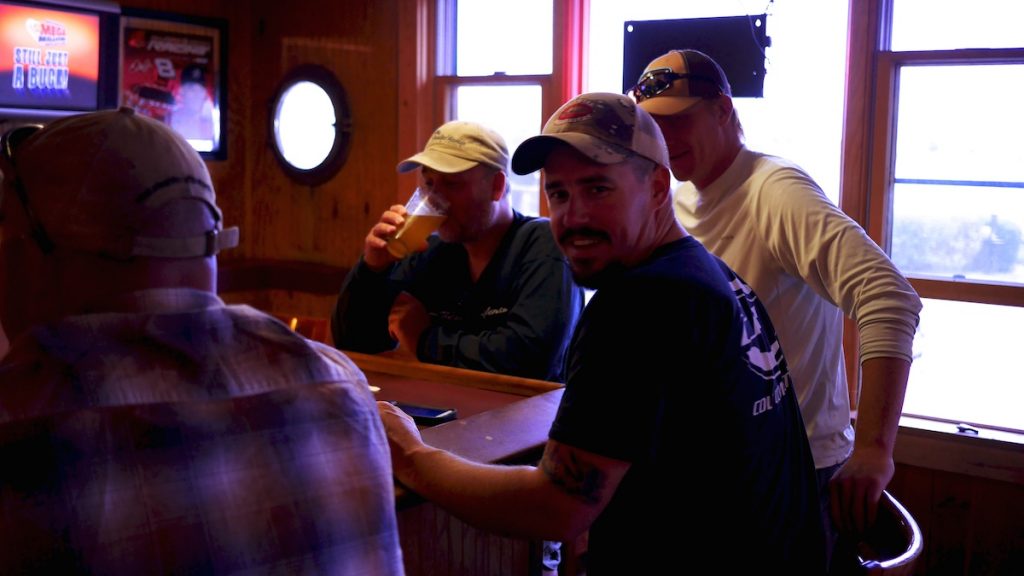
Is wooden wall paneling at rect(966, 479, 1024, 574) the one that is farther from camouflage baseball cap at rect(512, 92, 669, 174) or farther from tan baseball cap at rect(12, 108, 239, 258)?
tan baseball cap at rect(12, 108, 239, 258)

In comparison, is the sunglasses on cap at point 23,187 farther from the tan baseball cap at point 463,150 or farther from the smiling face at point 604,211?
the tan baseball cap at point 463,150

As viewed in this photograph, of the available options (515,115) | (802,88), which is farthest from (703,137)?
(515,115)

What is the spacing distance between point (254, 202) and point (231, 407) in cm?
457

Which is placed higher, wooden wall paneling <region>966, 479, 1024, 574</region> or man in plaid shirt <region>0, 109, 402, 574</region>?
man in plaid shirt <region>0, 109, 402, 574</region>

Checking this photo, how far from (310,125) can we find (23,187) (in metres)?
4.16

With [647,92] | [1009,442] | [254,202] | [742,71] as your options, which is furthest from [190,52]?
[1009,442]

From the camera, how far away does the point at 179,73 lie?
5.11 m

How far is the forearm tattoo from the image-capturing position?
1338 mm

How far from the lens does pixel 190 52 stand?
5141 mm

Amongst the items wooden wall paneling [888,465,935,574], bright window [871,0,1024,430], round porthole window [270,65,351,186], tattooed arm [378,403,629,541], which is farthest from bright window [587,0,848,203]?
tattooed arm [378,403,629,541]

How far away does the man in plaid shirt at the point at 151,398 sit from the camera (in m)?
0.96

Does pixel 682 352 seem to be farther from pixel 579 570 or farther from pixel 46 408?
pixel 579 570

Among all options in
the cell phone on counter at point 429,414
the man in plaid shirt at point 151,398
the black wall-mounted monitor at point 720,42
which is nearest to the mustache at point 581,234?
the man in plaid shirt at point 151,398

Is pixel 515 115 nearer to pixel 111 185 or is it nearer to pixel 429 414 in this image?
pixel 429 414
